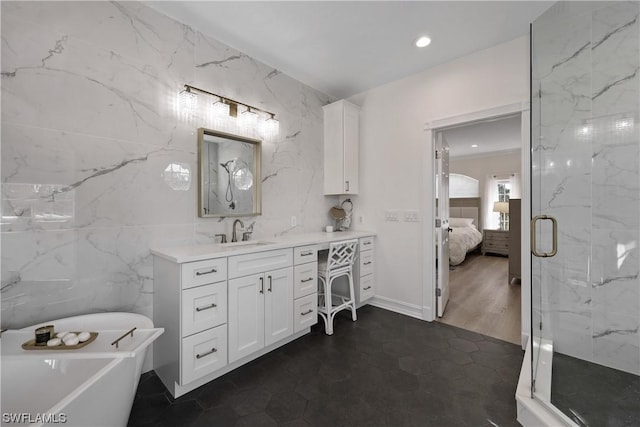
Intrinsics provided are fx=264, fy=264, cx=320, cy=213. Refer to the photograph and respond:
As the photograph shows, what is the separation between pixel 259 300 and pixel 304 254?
0.58 meters

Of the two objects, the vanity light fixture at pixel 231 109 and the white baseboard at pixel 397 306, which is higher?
the vanity light fixture at pixel 231 109

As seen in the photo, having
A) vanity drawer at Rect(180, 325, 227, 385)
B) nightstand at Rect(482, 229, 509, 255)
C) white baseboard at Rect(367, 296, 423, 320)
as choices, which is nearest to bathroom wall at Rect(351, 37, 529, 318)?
white baseboard at Rect(367, 296, 423, 320)

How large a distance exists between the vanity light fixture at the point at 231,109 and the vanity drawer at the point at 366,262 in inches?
67.9

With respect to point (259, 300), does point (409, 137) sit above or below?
above

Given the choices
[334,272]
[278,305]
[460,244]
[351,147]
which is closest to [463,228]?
[460,244]

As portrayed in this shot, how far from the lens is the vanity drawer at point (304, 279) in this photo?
2354mm

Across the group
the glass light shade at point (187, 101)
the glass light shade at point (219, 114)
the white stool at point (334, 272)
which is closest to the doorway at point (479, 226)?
the white stool at point (334, 272)

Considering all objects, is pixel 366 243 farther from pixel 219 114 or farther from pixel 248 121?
pixel 219 114

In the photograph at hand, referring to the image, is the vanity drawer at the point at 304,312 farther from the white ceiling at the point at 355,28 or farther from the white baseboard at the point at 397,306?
the white ceiling at the point at 355,28

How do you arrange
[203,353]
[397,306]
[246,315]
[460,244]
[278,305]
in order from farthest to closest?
[460,244] < [397,306] < [278,305] < [246,315] < [203,353]

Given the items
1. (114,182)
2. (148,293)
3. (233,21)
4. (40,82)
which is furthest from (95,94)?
(148,293)

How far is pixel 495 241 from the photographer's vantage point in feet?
20.7

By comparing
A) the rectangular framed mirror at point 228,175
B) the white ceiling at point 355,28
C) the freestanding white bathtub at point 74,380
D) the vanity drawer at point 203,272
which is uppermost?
the white ceiling at point 355,28

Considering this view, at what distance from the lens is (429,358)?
213cm
